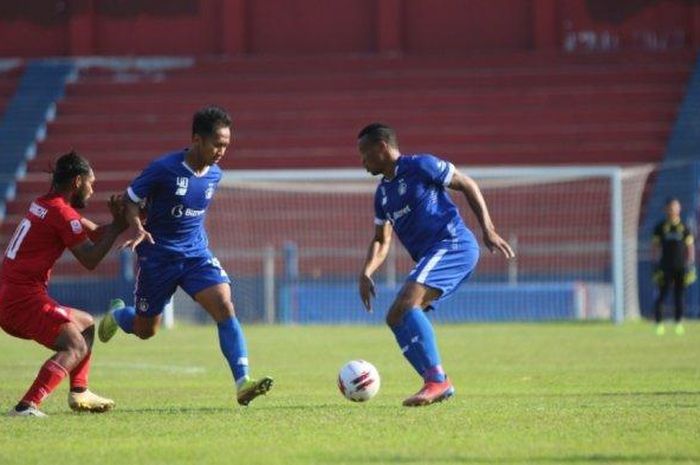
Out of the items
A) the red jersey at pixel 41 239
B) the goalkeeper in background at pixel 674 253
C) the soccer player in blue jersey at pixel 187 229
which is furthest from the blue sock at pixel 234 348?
the goalkeeper in background at pixel 674 253

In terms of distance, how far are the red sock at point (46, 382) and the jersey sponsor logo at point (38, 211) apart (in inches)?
37.6

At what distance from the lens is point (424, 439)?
8.66 m

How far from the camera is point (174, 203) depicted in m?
11.2

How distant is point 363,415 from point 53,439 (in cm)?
212

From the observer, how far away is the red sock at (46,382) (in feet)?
33.8

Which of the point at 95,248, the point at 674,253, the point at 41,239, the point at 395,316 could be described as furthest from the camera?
the point at 674,253

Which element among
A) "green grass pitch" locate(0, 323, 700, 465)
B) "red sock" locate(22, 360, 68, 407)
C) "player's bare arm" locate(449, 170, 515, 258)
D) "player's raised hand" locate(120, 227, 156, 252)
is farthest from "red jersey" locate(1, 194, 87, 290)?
"player's bare arm" locate(449, 170, 515, 258)

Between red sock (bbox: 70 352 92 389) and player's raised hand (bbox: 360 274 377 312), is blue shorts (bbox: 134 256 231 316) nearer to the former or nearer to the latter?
red sock (bbox: 70 352 92 389)

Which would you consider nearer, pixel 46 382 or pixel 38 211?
pixel 46 382

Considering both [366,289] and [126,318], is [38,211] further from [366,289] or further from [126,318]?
[366,289]

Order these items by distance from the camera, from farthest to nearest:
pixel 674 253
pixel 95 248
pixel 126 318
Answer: pixel 674 253 < pixel 126 318 < pixel 95 248

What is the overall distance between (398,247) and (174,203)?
1796cm

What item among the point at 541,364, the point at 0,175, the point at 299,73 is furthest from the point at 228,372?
the point at 299,73

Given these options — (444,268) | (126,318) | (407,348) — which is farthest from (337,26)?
(407,348)
